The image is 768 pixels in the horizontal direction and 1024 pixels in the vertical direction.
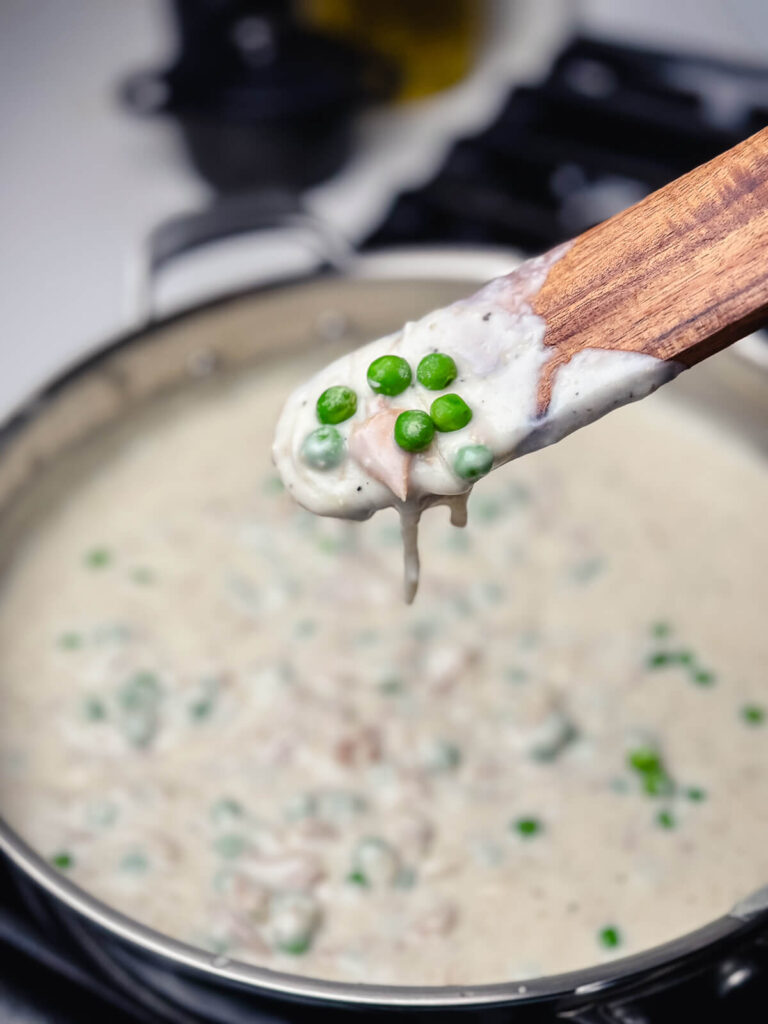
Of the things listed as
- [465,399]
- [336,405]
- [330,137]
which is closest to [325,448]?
[336,405]

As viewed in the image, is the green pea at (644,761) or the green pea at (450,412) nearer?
the green pea at (450,412)

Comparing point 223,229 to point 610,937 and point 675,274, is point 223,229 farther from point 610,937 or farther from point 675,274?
point 610,937

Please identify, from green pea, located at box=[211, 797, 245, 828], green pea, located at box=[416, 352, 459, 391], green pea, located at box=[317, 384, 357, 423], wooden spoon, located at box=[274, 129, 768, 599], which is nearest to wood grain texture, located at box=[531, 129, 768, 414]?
wooden spoon, located at box=[274, 129, 768, 599]

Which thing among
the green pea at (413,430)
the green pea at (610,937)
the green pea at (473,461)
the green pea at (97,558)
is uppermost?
the green pea at (97,558)

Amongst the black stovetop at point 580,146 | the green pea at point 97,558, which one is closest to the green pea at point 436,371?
the green pea at point 97,558

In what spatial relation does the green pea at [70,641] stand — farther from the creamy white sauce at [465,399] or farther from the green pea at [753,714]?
the green pea at [753,714]

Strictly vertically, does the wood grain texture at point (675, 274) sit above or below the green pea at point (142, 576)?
below

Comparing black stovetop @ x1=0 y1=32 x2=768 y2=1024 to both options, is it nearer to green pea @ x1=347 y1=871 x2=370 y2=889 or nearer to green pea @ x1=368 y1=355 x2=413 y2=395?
green pea @ x1=368 y1=355 x2=413 y2=395
